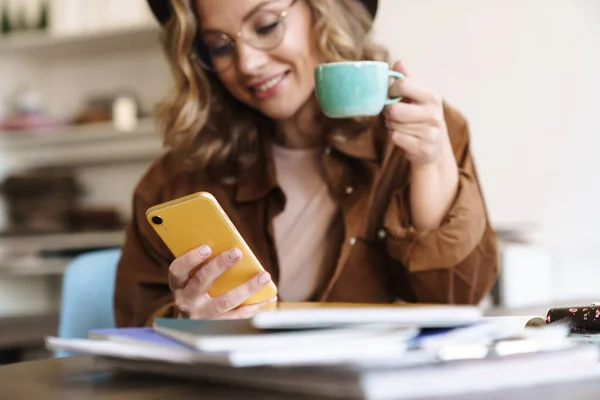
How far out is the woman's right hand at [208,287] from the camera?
0.87 metres

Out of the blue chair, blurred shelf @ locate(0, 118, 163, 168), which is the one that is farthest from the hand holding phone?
blurred shelf @ locate(0, 118, 163, 168)

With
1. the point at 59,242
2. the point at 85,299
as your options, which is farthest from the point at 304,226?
the point at 59,242

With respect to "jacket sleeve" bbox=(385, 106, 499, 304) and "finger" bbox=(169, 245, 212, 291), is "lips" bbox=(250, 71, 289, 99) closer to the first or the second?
"jacket sleeve" bbox=(385, 106, 499, 304)

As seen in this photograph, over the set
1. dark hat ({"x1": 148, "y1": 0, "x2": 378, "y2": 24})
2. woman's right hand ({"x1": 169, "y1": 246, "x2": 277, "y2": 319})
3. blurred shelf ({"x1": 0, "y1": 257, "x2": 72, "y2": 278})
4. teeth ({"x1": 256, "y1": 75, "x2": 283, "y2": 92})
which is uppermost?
dark hat ({"x1": 148, "y1": 0, "x2": 378, "y2": 24})

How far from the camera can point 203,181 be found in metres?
1.49

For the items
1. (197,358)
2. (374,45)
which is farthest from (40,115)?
(197,358)

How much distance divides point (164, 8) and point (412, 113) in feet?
2.35

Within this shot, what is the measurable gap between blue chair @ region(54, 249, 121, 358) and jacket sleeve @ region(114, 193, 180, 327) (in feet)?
0.22

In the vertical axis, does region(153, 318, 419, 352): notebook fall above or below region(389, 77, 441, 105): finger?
below

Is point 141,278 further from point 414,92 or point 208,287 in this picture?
point 414,92

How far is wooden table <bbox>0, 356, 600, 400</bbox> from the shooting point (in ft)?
1.72

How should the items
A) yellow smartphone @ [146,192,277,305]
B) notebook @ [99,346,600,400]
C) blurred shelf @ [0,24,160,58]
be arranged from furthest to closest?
blurred shelf @ [0,24,160,58], yellow smartphone @ [146,192,277,305], notebook @ [99,346,600,400]

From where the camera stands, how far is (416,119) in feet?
3.51

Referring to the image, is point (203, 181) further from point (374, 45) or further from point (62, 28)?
point (62, 28)
